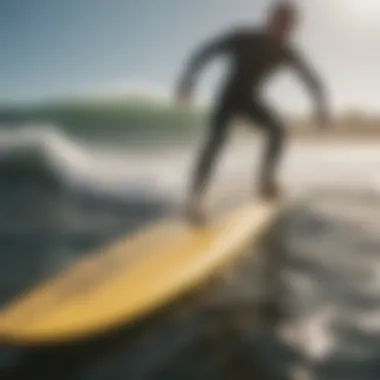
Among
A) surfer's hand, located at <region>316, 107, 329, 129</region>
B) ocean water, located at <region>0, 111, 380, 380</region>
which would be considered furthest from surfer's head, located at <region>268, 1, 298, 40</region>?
ocean water, located at <region>0, 111, 380, 380</region>

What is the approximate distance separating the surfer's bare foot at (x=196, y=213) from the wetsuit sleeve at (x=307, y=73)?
1.78 feet

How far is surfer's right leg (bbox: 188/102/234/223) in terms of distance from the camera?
2398mm

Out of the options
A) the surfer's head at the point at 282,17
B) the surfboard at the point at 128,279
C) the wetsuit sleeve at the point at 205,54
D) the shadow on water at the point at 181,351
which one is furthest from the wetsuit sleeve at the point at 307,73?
the shadow on water at the point at 181,351

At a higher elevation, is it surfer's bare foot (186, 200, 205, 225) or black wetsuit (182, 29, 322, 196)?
black wetsuit (182, 29, 322, 196)

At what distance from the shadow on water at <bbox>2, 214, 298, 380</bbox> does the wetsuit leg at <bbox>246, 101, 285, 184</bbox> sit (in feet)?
2.16

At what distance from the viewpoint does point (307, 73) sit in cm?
232

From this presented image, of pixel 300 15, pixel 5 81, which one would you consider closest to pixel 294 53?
pixel 300 15

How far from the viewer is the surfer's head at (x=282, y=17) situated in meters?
2.19

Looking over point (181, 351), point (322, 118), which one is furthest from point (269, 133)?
point (181, 351)

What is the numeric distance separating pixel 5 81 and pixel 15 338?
110 centimetres

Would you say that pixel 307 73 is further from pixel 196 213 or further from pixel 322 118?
pixel 196 213

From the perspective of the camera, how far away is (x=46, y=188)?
3.03 metres

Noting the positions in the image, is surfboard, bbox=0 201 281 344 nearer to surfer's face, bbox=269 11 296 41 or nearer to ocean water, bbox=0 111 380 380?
ocean water, bbox=0 111 380 380

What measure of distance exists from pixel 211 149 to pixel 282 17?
1.61 feet
